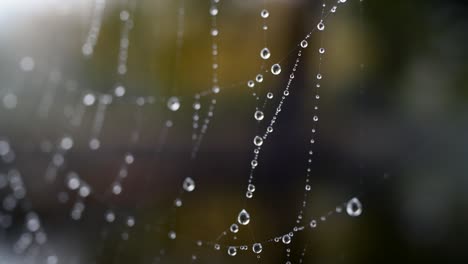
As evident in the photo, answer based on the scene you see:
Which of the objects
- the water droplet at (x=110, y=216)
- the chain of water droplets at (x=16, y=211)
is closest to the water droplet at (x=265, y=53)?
the water droplet at (x=110, y=216)

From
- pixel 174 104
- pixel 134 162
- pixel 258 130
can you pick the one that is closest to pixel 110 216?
→ pixel 134 162

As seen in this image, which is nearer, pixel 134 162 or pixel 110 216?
pixel 110 216

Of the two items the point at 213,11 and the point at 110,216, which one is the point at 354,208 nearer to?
the point at 110,216

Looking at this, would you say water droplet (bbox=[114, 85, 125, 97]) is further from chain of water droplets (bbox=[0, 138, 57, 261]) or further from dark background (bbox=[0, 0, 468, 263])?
chain of water droplets (bbox=[0, 138, 57, 261])

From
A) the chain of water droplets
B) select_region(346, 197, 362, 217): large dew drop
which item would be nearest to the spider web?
the chain of water droplets

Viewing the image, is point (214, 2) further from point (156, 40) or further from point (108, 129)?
point (108, 129)

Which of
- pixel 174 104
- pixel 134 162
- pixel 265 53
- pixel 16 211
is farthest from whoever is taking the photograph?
pixel 134 162

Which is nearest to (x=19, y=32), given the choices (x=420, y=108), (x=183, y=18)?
(x=183, y=18)

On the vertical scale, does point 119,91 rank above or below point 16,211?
above

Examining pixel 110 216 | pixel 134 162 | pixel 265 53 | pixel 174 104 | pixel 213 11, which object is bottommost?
pixel 110 216
